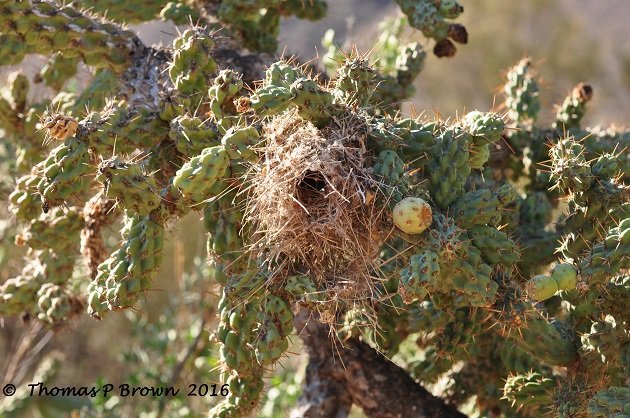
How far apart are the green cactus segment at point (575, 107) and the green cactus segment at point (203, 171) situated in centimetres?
236

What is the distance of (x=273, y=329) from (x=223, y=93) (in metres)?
0.86

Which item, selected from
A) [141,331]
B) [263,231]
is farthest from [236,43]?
[141,331]

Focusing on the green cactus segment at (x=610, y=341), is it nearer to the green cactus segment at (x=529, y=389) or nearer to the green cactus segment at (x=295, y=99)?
the green cactus segment at (x=529, y=389)

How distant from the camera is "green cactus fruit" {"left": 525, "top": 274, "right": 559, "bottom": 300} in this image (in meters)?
2.98

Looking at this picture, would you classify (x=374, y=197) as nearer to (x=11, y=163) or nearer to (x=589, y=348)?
(x=589, y=348)

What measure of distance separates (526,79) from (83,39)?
7.87ft

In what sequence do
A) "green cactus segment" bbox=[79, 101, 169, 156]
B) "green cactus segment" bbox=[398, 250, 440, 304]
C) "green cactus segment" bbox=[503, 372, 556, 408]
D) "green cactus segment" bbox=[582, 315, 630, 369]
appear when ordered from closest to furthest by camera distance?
"green cactus segment" bbox=[398, 250, 440, 304], "green cactus segment" bbox=[79, 101, 169, 156], "green cactus segment" bbox=[582, 315, 630, 369], "green cactus segment" bbox=[503, 372, 556, 408]

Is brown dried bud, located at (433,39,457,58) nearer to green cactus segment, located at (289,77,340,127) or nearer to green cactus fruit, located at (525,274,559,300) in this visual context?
green cactus segment, located at (289,77,340,127)

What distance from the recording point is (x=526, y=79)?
483 centimetres

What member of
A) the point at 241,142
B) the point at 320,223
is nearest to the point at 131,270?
the point at 241,142

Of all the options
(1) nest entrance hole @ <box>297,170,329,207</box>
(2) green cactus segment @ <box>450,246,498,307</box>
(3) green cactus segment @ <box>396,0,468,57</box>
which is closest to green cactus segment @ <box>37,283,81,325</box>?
(1) nest entrance hole @ <box>297,170,329,207</box>

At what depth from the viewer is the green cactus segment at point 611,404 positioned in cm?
282

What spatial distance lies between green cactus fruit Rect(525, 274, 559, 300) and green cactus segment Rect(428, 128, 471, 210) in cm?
39

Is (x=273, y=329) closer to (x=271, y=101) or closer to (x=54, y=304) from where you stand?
(x=271, y=101)
